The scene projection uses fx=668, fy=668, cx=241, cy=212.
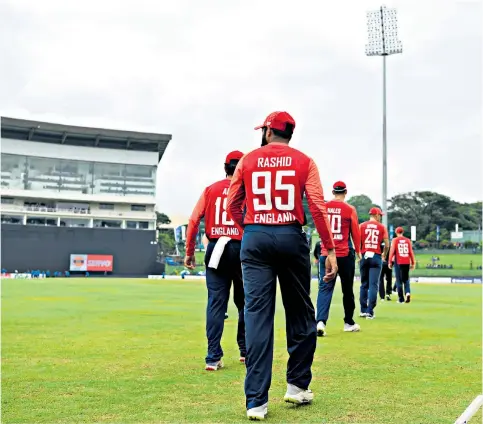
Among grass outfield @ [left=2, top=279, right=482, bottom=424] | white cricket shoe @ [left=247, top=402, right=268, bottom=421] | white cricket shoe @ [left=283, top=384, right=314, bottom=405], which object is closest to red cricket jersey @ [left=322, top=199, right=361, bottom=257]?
grass outfield @ [left=2, top=279, right=482, bottom=424]

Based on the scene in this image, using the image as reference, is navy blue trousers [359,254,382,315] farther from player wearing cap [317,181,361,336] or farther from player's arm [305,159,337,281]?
Answer: player's arm [305,159,337,281]

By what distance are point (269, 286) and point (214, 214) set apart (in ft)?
6.09

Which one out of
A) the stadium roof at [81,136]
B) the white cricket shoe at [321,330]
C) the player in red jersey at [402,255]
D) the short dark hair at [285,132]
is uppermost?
the stadium roof at [81,136]

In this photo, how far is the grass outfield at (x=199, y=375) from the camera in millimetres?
4531

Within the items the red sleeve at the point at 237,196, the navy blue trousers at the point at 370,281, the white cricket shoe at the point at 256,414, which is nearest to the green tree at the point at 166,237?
the navy blue trousers at the point at 370,281

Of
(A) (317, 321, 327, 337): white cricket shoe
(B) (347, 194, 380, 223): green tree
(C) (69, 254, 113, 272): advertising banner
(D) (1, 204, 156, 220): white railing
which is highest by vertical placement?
(B) (347, 194, 380, 223): green tree

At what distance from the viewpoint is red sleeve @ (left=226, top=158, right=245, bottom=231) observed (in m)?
5.02

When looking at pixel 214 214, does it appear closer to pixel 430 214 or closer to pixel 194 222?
pixel 194 222

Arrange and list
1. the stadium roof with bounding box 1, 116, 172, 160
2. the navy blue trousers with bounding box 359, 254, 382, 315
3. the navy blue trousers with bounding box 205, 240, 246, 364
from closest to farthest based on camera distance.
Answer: the navy blue trousers with bounding box 205, 240, 246, 364, the navy blue trousers with bounding box 359, 254, 382, 315, the stadium roof with bounding box 1, 116, 172, 160

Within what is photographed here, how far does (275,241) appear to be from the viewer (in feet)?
15.7

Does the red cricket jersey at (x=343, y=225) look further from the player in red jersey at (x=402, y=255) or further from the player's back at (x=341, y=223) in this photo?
the player in red jersey at (x=402, y=255)

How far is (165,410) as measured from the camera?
4559 mm

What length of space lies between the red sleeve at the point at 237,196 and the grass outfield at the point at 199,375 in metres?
1.38

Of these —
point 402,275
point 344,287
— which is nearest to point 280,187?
point 344,287
